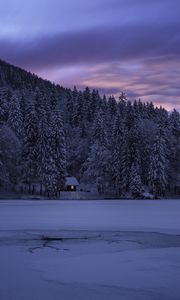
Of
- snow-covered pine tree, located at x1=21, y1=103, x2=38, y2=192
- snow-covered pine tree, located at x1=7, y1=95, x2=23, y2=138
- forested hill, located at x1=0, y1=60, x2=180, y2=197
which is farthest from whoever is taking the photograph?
snow-covered pine tree, located at x1=7, y1=95, x2=23, y2=138

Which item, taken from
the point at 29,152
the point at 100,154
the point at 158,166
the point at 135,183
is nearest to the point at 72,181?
the point at 100,154

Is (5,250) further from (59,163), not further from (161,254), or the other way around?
(59,163)

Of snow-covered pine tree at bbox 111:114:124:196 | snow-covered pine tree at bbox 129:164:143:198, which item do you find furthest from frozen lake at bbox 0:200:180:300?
snow-covered pine tree at bbox 111:114:124:196

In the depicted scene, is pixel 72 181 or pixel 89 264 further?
pixel 72 181

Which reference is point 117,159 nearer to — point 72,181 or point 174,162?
point 174,162

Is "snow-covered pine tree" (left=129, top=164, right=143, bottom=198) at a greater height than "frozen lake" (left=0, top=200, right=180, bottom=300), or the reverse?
"snow-covered pine tree" (left=129, top=164, right=143, bottom=198)

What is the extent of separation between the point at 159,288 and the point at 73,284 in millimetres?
2091

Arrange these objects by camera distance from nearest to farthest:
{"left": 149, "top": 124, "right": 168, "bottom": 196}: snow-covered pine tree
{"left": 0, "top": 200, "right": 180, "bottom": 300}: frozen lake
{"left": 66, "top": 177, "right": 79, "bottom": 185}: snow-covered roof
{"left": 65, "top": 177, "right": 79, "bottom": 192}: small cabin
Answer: {"left": 0, "top": 200, "right": 180, "bottom": 300}: frozen lake < {"left": 149, "top": 124, "right": 168, "bottom": 196}: snow-covered pine tree < {"left": 65, "top": 177, "right": 79, "bottom": 192}: small cabin < {"left": 66, "top": 177, "right": 79, "bottom": 185}: snow-covered roof

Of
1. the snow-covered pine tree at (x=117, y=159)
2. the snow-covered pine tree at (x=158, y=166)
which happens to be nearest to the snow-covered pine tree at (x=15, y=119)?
the snow-covered pine tree at (x=117, y=159)

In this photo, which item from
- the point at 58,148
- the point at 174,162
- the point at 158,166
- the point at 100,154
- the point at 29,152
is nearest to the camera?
the point at 29,152

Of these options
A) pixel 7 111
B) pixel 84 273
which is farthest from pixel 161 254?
pixel 7 111

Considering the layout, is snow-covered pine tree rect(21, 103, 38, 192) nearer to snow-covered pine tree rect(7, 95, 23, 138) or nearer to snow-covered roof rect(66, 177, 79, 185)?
snow-covered pine tree rect(7, 95, 23, 138)

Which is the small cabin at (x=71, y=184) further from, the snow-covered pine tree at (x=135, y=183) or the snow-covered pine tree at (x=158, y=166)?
the snow-covered pine tree at (x=135, y=183)

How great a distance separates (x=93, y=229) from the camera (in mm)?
24344
